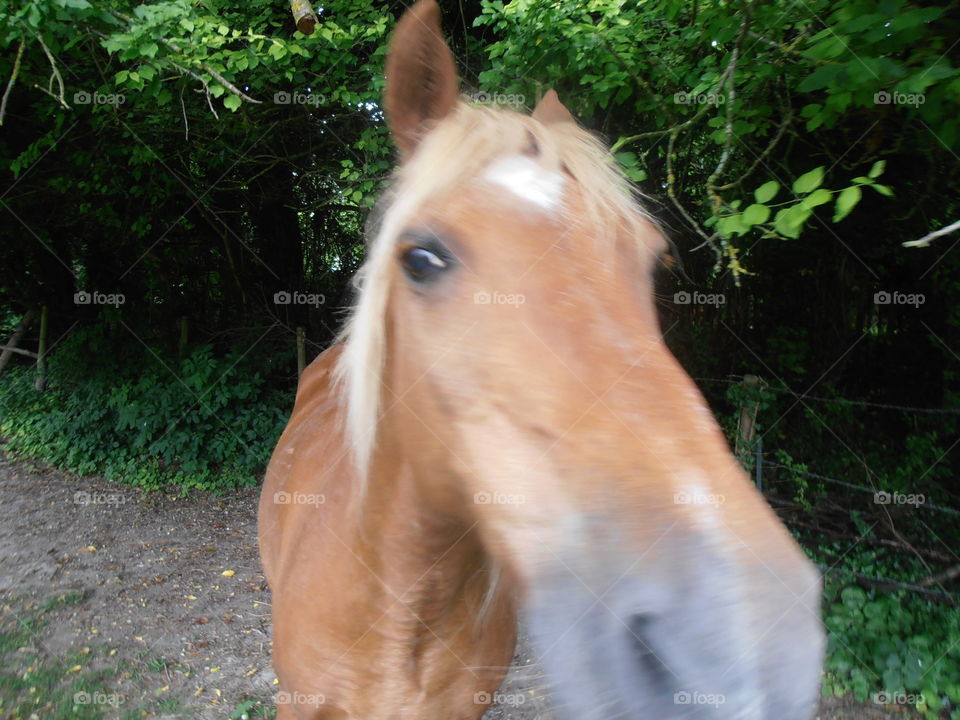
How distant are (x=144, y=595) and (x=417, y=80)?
4.64 m

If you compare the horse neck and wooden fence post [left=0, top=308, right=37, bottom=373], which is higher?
the horse neck

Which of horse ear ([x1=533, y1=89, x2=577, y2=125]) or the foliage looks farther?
the foliage

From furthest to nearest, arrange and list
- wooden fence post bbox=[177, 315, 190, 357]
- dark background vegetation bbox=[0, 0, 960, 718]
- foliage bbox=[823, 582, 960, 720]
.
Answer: wooden fence post bbox=[177, 315, 190, 357] → foliage bbox=[823, 582, 960, 720] → dark background vegetation bbox=[0, 0, 960, 718]

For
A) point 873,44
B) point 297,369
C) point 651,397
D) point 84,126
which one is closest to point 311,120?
point 84,126

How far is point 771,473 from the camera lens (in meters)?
4.47

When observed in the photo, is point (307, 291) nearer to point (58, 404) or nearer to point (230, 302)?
point (230, 302)

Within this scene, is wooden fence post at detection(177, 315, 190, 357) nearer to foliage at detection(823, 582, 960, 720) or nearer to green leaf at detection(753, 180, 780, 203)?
green leaf at detection(753, 180, 780, 203)

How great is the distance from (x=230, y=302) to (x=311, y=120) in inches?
133

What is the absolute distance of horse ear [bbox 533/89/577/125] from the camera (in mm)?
1648

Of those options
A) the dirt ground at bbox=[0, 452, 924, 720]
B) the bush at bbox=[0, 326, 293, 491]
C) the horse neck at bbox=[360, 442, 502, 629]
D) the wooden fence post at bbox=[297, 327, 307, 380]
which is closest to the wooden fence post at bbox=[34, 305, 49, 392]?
the bush at bbox=[0, 326, 293, 491]

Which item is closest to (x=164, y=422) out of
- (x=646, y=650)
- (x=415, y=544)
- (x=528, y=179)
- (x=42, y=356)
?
(x=42, y=356)

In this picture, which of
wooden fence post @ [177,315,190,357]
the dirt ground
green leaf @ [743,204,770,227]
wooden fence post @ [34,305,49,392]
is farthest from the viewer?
wooden fence post @ [34,305,49,392]

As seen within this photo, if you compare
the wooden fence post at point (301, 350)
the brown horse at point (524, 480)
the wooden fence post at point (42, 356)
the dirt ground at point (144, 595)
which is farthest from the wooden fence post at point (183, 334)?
the brown horse at point (524, 480)

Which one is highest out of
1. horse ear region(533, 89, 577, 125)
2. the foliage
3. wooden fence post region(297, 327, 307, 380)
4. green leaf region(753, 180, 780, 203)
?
horse ear region(533, 89, 577, 125)
